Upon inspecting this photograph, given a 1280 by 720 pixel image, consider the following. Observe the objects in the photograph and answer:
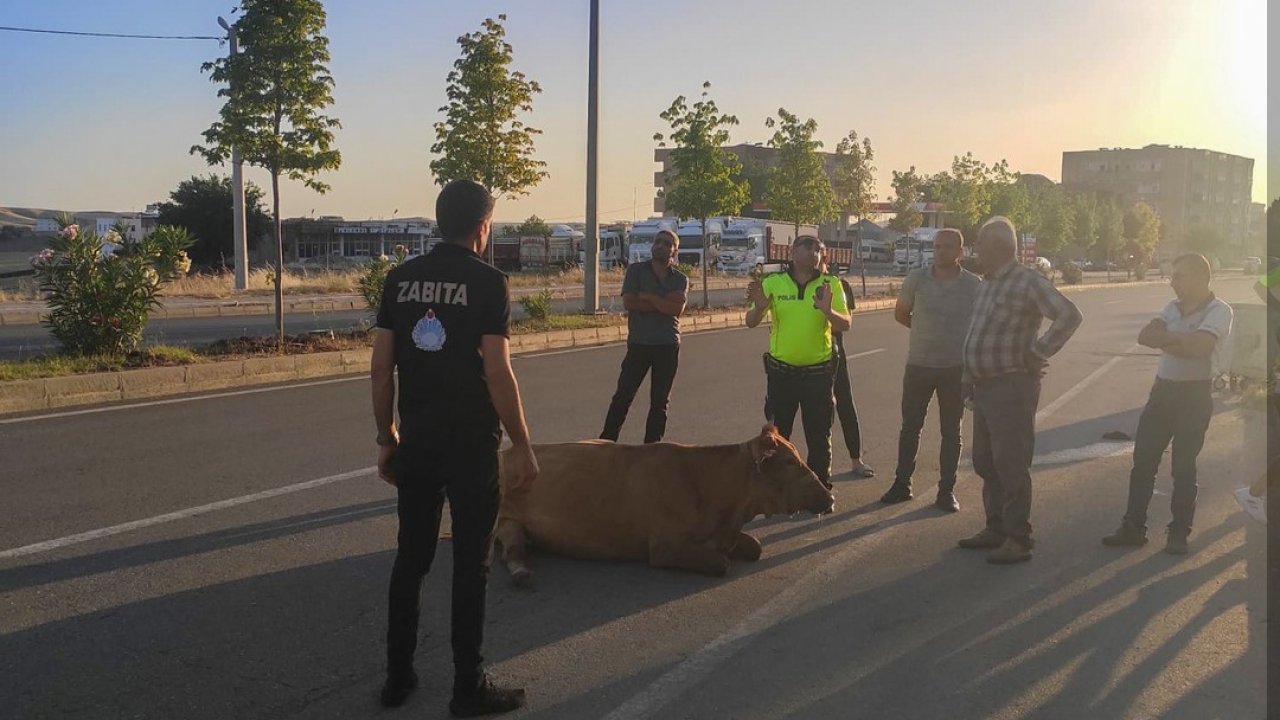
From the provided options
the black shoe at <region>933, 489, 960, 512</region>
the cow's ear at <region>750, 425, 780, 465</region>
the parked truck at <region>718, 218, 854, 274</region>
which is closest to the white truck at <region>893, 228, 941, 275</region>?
the parked truck at <region>718, 218, 854, 274</region>

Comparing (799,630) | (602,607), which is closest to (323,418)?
(602,607)

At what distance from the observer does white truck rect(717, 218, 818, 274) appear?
2043 inches

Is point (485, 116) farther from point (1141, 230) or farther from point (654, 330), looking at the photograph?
point (1141, 230)

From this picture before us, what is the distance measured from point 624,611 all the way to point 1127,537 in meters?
3.44

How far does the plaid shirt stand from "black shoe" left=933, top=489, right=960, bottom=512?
1481mm

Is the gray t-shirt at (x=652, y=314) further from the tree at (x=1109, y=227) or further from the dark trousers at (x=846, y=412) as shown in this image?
the tree at (x=1109, y=227)

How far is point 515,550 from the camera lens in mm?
5844

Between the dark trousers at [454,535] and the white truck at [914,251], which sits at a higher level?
the white truck at [914,251]

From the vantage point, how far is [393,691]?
4.13 metres

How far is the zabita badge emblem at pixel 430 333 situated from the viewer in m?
3.88

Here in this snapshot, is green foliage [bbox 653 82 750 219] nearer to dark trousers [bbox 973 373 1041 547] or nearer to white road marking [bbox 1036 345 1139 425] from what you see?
white road marking [bbox 1036 345 1139 425]

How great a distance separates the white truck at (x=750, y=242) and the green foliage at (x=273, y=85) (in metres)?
37.4

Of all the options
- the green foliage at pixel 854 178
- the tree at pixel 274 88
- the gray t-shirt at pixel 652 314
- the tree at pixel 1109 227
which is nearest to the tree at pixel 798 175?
the green foliage at pixel 854 178

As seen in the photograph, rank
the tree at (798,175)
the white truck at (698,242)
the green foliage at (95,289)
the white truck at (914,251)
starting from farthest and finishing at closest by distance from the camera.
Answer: the white truck at (914,251) → the white truck at (698,242) → the tree at (798,175) → the green foliage at (95,289)
